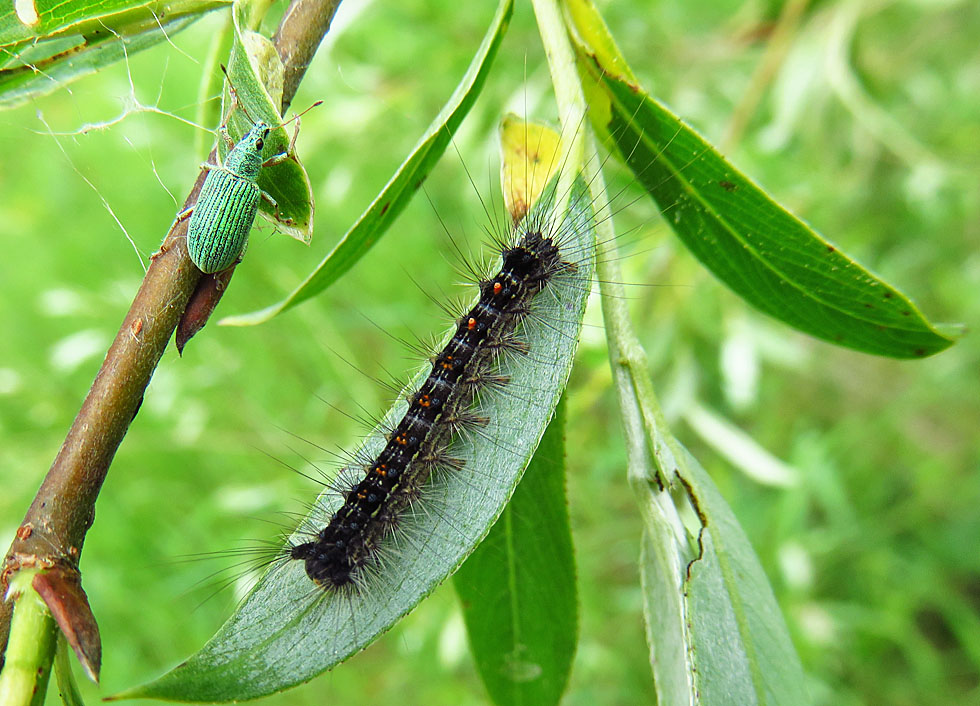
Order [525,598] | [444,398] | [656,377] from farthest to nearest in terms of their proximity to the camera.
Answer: [656,377]
[444,398]
[525,598]

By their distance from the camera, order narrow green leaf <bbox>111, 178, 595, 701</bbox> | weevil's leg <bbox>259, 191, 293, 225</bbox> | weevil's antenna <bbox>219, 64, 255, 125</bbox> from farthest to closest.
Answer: weevil's leg <bbox>259, 191, 293, 225</bbox> → weevil's antenna <bbox>219, 64, 255, 125</bbox> → narrow green leaf <bbox>111, 178, 595, 701</bbox>

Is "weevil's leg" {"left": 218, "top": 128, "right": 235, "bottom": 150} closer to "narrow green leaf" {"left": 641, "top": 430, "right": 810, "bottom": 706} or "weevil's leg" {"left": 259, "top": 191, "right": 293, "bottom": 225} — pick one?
"weevil's leg" {"left": 259, "top": 191, "right": 293, "bottom": 225}

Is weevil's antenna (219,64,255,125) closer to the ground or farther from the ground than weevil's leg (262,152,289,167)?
farther from the ground

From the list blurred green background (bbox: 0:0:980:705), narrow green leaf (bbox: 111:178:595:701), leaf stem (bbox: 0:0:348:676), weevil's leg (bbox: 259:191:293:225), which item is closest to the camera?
leaf stem (bbox: 0:0:348:676)

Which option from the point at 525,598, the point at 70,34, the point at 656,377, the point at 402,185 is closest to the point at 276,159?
the point at 402,185

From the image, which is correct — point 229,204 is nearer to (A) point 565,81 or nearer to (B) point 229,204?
(B) point 229,204

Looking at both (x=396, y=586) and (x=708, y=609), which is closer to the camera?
(x=708, y=609)

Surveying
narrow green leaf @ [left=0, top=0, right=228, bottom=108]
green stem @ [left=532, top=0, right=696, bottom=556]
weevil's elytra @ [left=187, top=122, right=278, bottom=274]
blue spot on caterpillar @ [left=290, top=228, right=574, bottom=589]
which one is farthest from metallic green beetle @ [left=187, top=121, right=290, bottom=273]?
blue spot on caterpillar @ [left=290, top=228, right=574, bottom=589]

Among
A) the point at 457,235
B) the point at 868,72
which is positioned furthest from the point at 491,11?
the point at 868,72
